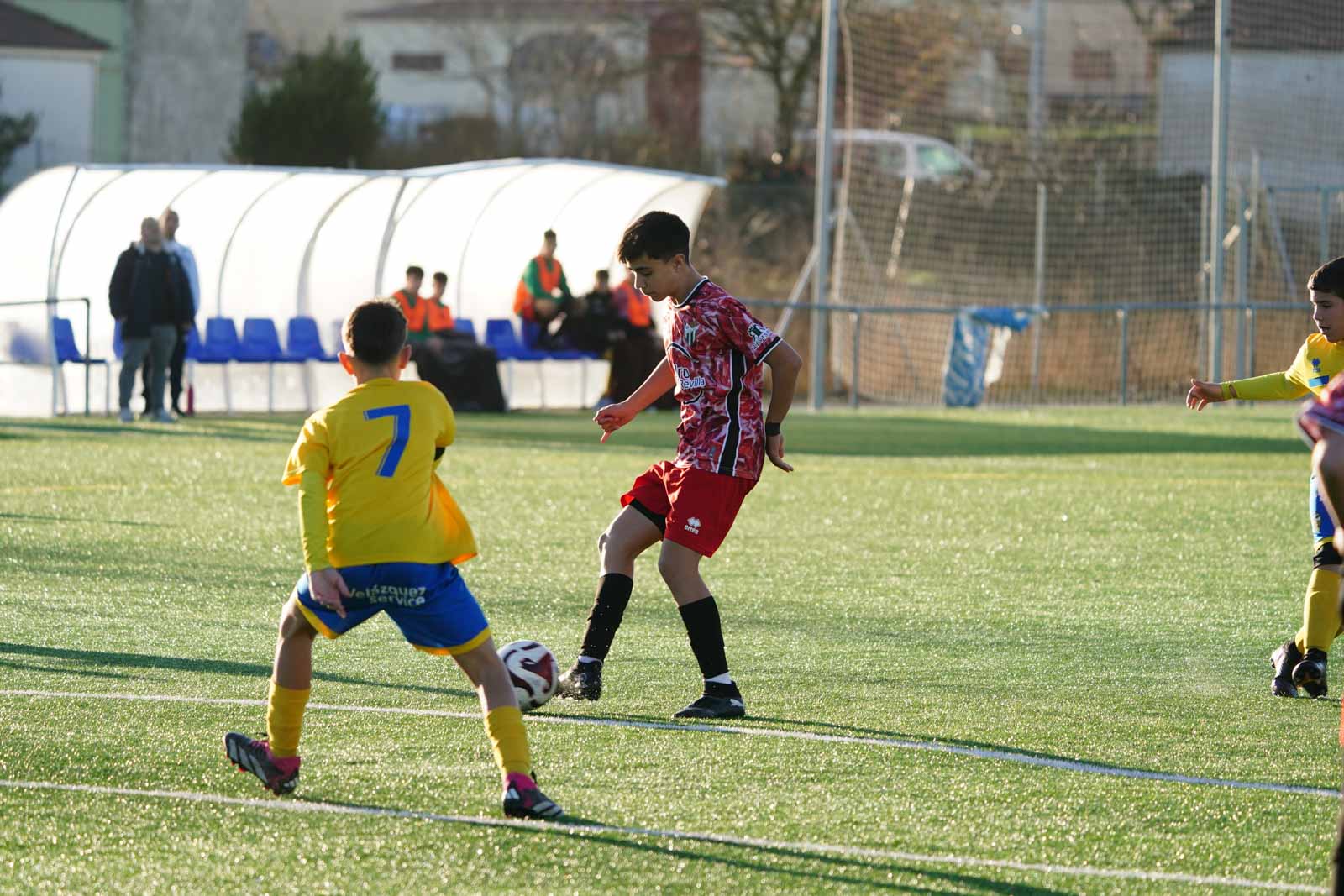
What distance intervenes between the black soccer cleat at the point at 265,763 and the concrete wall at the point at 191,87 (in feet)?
134

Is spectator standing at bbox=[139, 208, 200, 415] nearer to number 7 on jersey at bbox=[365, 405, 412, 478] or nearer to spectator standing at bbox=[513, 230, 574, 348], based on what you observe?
spectator standing at bbox=[513, 230, 574, 348]

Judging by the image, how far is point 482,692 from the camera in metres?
5.04

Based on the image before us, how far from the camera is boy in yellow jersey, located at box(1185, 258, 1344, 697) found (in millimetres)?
6652

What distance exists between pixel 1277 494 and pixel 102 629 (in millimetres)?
8569

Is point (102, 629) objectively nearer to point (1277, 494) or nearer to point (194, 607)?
point (194, 607)

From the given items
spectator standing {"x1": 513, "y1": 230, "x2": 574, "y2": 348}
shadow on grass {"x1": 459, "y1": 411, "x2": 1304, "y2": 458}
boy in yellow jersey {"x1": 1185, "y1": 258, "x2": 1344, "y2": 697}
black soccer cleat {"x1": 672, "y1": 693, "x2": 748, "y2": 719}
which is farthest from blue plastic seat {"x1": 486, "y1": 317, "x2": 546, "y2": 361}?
black soccer cleat {"x1": 672, "y1": 693, "x2": 748, "y2": 719}

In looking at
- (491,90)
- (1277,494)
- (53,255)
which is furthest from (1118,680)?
(491,90)

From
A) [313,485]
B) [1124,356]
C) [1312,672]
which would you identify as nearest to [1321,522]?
[1312,672]

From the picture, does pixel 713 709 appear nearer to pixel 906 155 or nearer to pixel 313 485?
pixel 313 485

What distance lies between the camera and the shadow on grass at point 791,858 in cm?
449

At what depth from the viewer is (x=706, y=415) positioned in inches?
Result: 250

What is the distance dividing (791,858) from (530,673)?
1.64m

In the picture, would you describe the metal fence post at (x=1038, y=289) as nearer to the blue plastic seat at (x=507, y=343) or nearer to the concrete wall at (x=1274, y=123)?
the concrete wall at (x=1274, y=123)

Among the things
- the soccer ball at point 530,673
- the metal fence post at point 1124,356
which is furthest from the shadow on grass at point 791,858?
the metal fence post at point 1124,356
